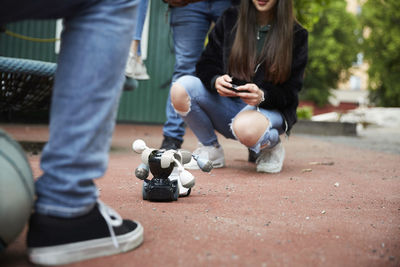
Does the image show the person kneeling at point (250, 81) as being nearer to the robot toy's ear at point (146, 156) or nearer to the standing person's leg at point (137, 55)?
the standing person's leg at point (137, 55)

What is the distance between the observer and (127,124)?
353 inches

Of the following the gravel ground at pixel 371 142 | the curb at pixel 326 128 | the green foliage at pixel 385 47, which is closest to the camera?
the gravel ground at pixel 371 142

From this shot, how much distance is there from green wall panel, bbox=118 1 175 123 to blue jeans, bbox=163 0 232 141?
521 cm

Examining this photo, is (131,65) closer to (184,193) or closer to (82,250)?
(184,193)

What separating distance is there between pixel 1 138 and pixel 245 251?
79 centimetres

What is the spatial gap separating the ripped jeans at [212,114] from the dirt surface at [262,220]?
0.28 meters

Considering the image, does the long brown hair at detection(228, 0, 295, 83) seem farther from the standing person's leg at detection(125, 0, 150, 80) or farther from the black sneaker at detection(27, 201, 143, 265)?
the black sneaker at detection(27, 201, 143, 265)

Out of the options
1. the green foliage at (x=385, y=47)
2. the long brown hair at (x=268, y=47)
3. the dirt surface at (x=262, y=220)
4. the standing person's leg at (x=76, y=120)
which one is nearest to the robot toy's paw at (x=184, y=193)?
the dirt surface at (x=262, y=220)

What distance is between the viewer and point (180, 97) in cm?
314

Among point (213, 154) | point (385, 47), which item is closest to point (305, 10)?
point (213, 154)

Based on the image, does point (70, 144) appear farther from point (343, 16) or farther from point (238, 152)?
point (343, 16)

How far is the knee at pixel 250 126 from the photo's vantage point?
2.93 m

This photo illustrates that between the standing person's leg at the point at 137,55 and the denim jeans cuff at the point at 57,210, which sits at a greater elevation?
the standing person's leg at the point at 137,55

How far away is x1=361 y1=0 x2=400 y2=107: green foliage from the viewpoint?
23.4 m
